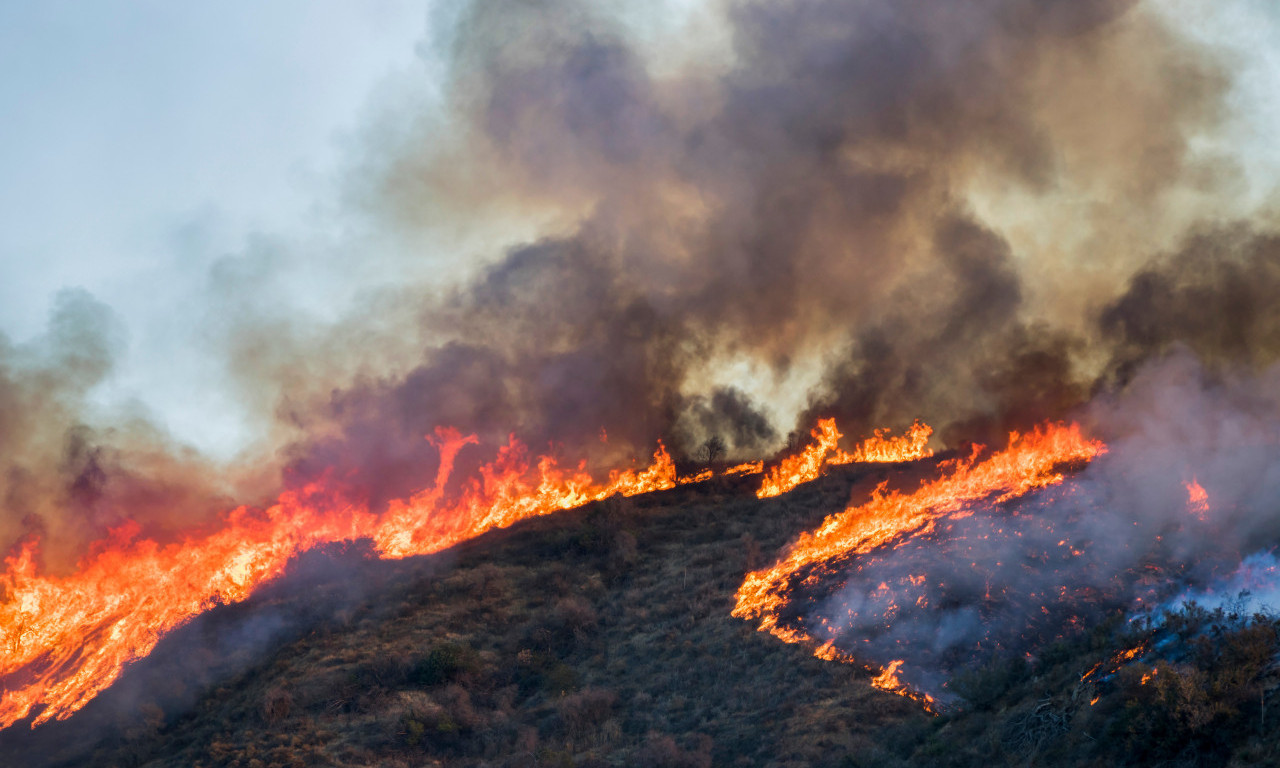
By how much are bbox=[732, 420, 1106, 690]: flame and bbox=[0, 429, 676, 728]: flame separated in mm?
19440

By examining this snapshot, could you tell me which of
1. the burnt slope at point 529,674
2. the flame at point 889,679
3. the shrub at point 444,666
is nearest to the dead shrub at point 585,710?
the burnt slope at point 529,674

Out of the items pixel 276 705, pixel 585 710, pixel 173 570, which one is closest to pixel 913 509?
pixel 585 710

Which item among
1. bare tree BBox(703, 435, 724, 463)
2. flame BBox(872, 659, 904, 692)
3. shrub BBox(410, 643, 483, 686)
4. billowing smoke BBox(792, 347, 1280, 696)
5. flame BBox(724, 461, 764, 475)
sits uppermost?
bare tree BBox(703, 435, 724, 463)

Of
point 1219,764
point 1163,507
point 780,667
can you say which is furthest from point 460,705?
point 1163,507

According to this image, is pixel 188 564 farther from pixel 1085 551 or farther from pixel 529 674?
pixel 1085 551

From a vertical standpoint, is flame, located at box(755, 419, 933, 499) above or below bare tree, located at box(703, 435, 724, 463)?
below

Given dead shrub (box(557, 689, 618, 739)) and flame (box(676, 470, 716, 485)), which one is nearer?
dead shrub (box(557, 689, 618, 739))

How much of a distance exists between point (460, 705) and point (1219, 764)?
23.5m

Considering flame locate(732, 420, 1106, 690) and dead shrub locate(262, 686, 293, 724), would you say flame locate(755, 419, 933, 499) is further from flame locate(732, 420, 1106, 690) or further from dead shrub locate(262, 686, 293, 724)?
dead shrub locate(262, 686, 293, 724)

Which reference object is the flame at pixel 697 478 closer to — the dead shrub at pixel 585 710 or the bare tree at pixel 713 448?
the bare tree at pixel 713 448

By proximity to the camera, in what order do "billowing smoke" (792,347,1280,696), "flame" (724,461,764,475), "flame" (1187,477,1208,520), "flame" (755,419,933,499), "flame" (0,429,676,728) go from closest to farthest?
"billowing smoke" (792,347,1280,696), "flame" (1187,477,1208,520), "flame" (0,429,676,728), "flame" (755,419,933,499), "flame" (724,461,764,475)

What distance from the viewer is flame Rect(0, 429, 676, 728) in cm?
3719

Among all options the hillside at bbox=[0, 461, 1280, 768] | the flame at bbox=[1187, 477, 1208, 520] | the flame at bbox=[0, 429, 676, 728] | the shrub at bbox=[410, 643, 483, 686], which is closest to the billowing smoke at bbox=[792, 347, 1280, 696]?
the flame at bbox=[1187, 477, 1208, 520]

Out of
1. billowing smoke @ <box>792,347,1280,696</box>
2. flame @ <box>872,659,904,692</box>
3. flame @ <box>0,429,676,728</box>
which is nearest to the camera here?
billowing smoke @ <box>792,347,1280,696</box>
